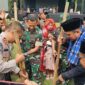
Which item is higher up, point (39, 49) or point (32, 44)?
point (32, 44)

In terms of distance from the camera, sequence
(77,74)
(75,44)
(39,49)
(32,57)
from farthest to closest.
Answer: (39,49), (32,57), (77,74), (75,44)

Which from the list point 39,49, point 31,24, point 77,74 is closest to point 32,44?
point 39,49

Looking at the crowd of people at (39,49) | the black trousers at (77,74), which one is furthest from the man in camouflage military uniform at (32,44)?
the black trousers at (77,74)

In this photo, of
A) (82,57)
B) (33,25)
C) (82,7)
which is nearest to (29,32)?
(33,25)

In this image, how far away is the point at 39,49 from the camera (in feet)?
23.4

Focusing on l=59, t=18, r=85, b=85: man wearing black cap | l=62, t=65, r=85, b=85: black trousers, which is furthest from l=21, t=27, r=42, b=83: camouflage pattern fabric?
l=59, t=18, r=85, b=85: man wearing black cap

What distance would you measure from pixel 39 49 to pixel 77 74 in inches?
92.1

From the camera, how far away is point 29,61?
705cm

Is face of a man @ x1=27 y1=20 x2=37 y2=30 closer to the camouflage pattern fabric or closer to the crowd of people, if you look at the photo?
the crowd of people

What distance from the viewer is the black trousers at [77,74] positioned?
4.78 m

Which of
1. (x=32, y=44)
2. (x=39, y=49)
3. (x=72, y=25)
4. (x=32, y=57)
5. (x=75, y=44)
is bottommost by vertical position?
(x=32, y=57)

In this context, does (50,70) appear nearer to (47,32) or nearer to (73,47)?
(47,32)

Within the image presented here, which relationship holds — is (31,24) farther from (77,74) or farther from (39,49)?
(77,74)

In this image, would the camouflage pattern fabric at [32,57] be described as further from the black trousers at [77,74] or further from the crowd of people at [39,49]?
the black trousers at [77,74]
